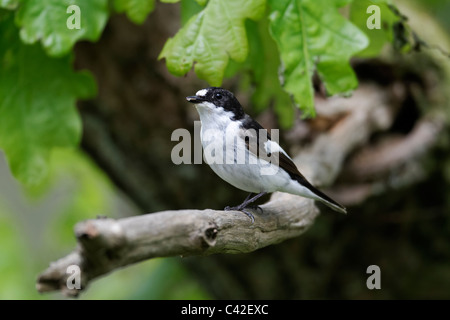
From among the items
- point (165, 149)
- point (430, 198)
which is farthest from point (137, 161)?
point (430, 198)

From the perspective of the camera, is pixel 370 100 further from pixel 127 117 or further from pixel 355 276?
pixel 127 117

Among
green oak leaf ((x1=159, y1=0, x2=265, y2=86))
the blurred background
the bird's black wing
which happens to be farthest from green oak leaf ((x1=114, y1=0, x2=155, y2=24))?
the blurred background

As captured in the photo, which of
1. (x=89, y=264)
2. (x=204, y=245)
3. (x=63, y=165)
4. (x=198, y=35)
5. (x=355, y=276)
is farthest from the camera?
(x=63, y=165)

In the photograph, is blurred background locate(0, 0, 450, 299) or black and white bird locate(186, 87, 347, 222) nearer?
black and white bird locate(186, 87, 347, 222)

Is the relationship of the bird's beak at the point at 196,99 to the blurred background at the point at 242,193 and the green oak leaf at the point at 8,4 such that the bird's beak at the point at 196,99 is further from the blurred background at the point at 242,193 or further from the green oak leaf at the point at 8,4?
the blurred background at the point at 242,193

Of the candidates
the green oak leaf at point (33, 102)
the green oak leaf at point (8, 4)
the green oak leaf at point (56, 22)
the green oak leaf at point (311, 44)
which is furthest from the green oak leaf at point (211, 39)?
the green oak leaf at point (33, 102)

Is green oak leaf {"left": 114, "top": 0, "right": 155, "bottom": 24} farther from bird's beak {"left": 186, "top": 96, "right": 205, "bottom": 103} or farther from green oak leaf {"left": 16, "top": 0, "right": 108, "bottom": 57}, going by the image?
bird's beak {"left": 186, "top": 96, "right": 205, "bottom": 103}

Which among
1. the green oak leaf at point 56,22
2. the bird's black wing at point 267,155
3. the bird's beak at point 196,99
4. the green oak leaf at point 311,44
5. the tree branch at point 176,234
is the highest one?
the green oak leaf at point 56,22
